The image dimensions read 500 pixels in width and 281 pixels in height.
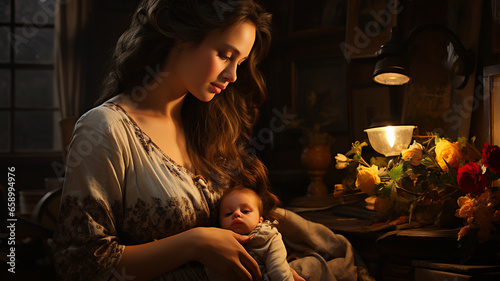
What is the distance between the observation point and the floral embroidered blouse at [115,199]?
3.93 ft

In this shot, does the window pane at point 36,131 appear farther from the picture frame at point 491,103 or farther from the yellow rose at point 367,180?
the picture frame at point 491,103

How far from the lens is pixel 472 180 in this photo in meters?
1.58

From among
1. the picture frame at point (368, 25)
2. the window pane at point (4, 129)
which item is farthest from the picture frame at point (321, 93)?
the window pane at point (4, 129)

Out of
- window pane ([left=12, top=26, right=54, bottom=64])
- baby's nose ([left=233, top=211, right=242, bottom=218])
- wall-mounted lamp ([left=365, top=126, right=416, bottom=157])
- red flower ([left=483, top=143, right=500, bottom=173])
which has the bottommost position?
baby's nose ([left=233, top=211, right=242, bottom=218])

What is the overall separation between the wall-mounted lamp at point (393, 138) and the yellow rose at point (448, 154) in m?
0.26

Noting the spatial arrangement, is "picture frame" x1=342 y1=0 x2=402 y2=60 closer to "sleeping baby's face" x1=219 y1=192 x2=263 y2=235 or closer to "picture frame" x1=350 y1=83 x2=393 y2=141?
"picture frame" x1=350 y1=83 x2=393 y2=141

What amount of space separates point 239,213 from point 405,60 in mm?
1044

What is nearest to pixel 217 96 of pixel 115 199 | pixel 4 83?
pixel 115 199

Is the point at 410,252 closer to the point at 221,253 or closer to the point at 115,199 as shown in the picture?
the point at 221,253

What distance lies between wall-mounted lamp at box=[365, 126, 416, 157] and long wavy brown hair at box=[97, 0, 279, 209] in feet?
1.99

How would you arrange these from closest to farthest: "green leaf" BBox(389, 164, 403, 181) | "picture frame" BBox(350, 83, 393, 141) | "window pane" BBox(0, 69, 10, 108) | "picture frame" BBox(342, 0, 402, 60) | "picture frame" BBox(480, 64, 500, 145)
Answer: "green leaf" BBox(389, 164, 403, 181) < "picture frame" BBox(480, 64, 500, 145) < "picture frame" BBox(342, 0, 402, 60) < "picture frame" BBox(350, 83, 393, 141) < "window pane" BBox(0, 69, 10, 108)

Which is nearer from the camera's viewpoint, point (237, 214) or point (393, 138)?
point (237, 214)

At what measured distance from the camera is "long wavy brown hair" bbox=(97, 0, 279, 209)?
4.61ft

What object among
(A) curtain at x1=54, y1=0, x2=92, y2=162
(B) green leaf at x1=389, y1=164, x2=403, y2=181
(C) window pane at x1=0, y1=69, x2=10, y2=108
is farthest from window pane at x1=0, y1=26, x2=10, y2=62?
(B) green leaf at x1=389, y1=164, x2=403, y2=181
